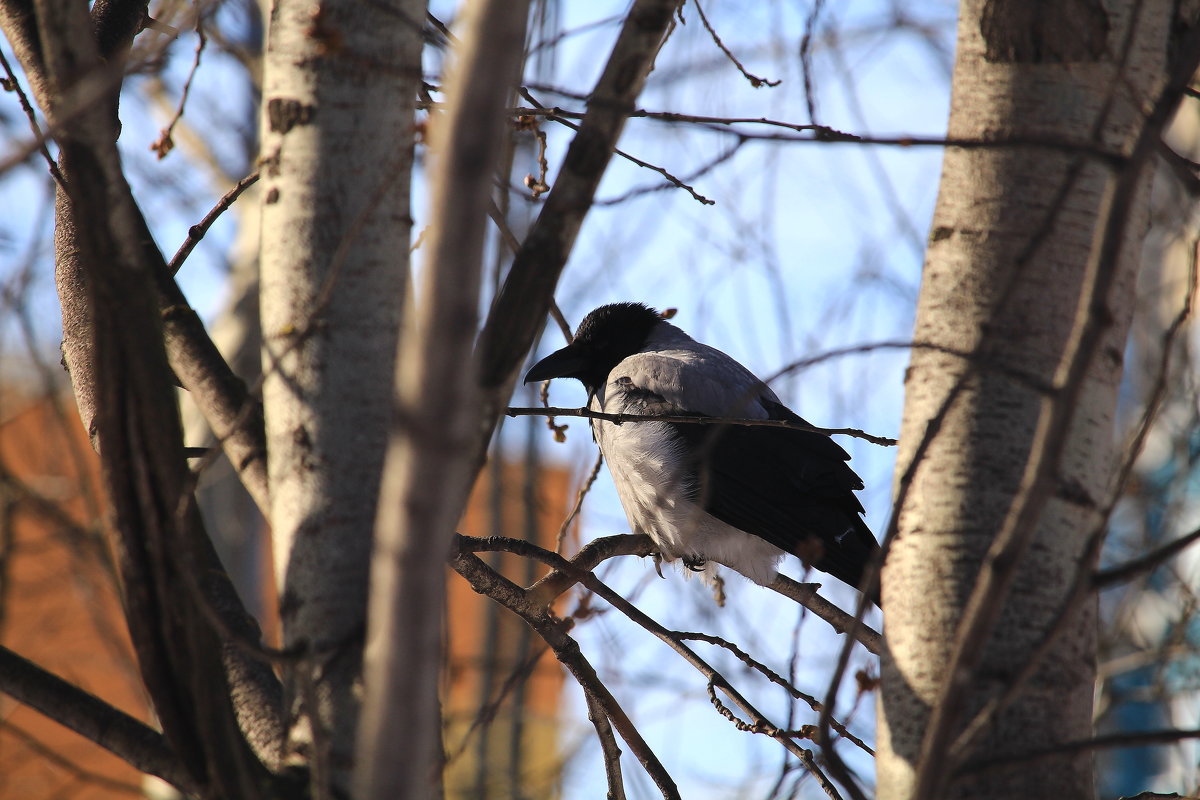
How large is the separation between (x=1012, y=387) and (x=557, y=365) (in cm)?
325

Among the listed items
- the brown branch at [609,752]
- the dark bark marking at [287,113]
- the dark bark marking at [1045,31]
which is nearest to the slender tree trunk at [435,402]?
the dark bark marking at [287,113]

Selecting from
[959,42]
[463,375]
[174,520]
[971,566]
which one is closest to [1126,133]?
[959,42]

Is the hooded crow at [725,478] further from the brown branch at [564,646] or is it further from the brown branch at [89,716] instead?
the brown branch at [89,716]

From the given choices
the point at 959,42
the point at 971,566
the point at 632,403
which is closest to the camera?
the point at 971,566

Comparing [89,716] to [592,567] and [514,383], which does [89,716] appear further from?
[592,567]

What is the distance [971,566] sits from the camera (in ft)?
5.49

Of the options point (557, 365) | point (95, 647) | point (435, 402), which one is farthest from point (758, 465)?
point (95, 647)

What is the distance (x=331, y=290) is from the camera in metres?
1.66

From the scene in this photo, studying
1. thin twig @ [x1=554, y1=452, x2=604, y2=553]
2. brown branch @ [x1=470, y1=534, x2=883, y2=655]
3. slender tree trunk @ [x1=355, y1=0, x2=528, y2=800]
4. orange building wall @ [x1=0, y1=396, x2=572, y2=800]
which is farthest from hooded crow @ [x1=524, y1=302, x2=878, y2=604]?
orange building wall @ [x1=0, y1=396, x2=572, y2=800]

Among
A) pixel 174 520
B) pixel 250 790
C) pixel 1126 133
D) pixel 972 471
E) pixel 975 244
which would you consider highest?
pixel 1126 133

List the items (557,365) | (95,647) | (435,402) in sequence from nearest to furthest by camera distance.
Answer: (435,402) < (557,365) < (95,647)

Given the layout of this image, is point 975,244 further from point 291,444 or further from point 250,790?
point 250,790

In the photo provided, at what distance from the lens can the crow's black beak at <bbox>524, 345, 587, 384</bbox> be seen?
4840 mm

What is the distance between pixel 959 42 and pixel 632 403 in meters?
2.70
